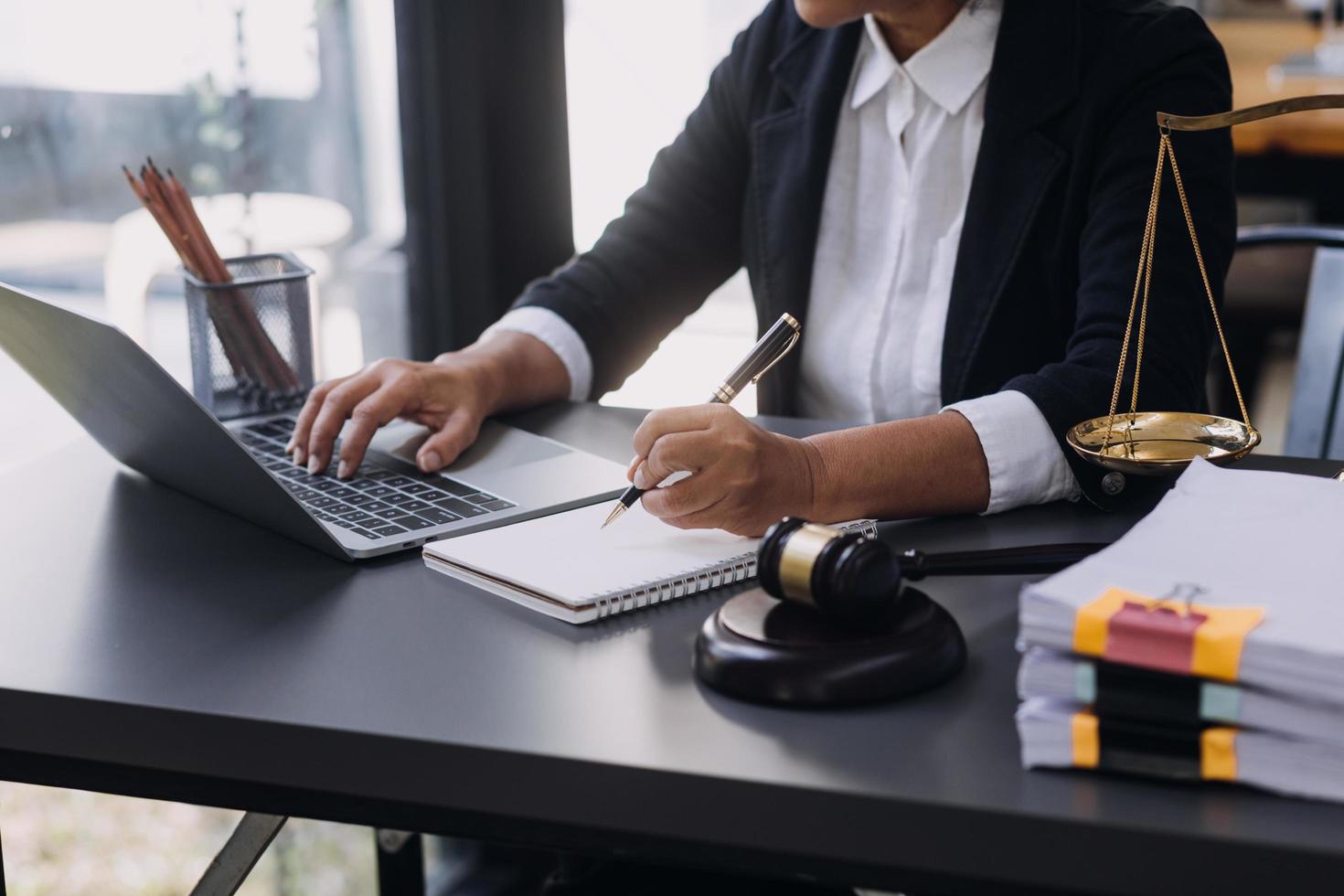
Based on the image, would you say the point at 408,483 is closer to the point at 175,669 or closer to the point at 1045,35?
the point at 175,669

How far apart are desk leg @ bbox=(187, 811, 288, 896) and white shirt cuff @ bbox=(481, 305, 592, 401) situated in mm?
540

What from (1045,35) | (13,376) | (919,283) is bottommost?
(13,376)

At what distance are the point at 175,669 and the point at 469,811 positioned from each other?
20 centimetres

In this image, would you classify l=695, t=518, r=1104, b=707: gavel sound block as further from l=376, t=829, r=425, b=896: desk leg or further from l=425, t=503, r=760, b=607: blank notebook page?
l=376, t=829, r=425, b=896: desk leg

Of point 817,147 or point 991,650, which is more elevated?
point 817,147

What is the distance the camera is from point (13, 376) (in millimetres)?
1647

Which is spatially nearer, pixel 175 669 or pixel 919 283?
pixel 175 669

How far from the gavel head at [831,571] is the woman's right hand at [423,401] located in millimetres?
461

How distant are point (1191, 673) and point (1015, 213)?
83 centimetres

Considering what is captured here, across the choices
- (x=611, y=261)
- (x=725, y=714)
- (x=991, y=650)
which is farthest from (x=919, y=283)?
(x=725, y=714)

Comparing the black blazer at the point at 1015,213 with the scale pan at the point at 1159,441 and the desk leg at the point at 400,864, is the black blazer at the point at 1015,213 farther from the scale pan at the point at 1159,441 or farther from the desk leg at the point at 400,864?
the desk leg at the point at 400,864

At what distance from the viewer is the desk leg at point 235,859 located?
3.44 ft

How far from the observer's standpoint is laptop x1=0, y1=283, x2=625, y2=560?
917mm

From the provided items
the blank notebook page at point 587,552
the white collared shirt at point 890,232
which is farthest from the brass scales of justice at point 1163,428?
the white collared shirt at point 890,232
